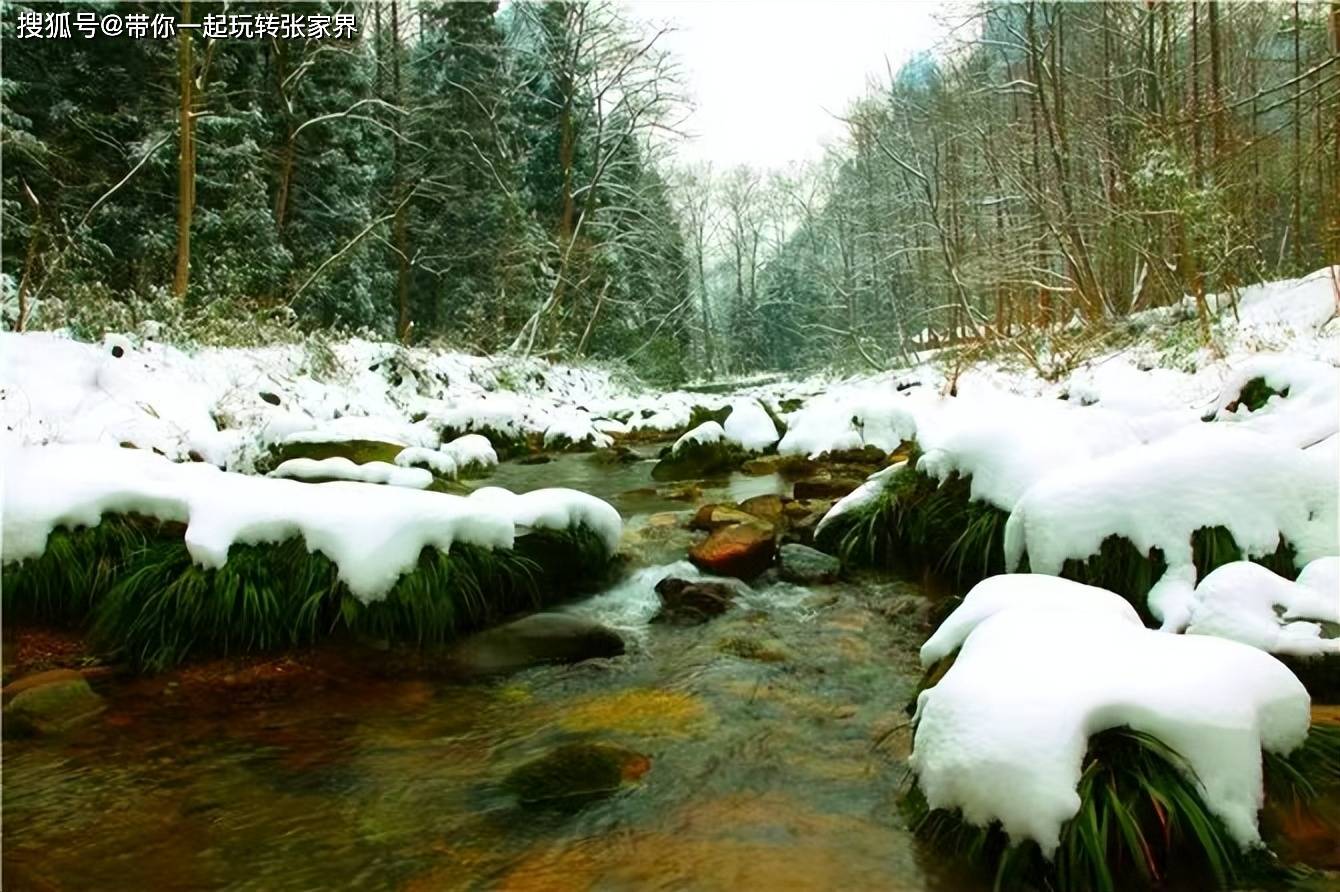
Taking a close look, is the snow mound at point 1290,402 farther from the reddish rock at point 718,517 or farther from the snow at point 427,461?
the snow at point 427,461

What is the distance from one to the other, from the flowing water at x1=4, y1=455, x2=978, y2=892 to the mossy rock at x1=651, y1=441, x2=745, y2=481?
16.7 ft

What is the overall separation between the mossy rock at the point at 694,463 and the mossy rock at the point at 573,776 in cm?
633

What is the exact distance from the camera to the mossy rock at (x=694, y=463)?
9.20 metres

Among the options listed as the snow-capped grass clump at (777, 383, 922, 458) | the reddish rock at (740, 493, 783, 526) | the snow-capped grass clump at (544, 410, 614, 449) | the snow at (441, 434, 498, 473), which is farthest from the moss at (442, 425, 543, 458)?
the reddish rock at (740, 493, 783, 526)

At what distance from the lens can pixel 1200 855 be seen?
6.28 ft

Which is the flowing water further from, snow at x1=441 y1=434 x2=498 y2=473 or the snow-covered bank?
snow at x1=441 y1=434 x2=498 y2=473

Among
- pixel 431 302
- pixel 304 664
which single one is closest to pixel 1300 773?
pixel 304 664

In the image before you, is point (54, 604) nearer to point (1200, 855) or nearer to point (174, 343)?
point (1200, 855)

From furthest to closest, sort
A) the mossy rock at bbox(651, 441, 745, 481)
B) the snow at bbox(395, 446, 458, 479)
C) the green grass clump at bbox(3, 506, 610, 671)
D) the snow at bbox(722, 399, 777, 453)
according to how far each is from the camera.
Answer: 1. the snow at bbox(722, 399, 777, 453)
2. the mossy rock at bbox(651, 441, 745, 481)
3. the snow at bbox(395, 446, 458, 479)
4. the green grass clump at bbox(3, 506, 610, 671)

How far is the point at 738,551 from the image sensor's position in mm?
5047

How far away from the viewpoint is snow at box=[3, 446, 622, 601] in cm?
376

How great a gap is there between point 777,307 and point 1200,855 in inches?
1728

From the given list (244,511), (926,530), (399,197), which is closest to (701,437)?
(926,530)

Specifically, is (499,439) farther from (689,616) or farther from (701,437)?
(689,616)
